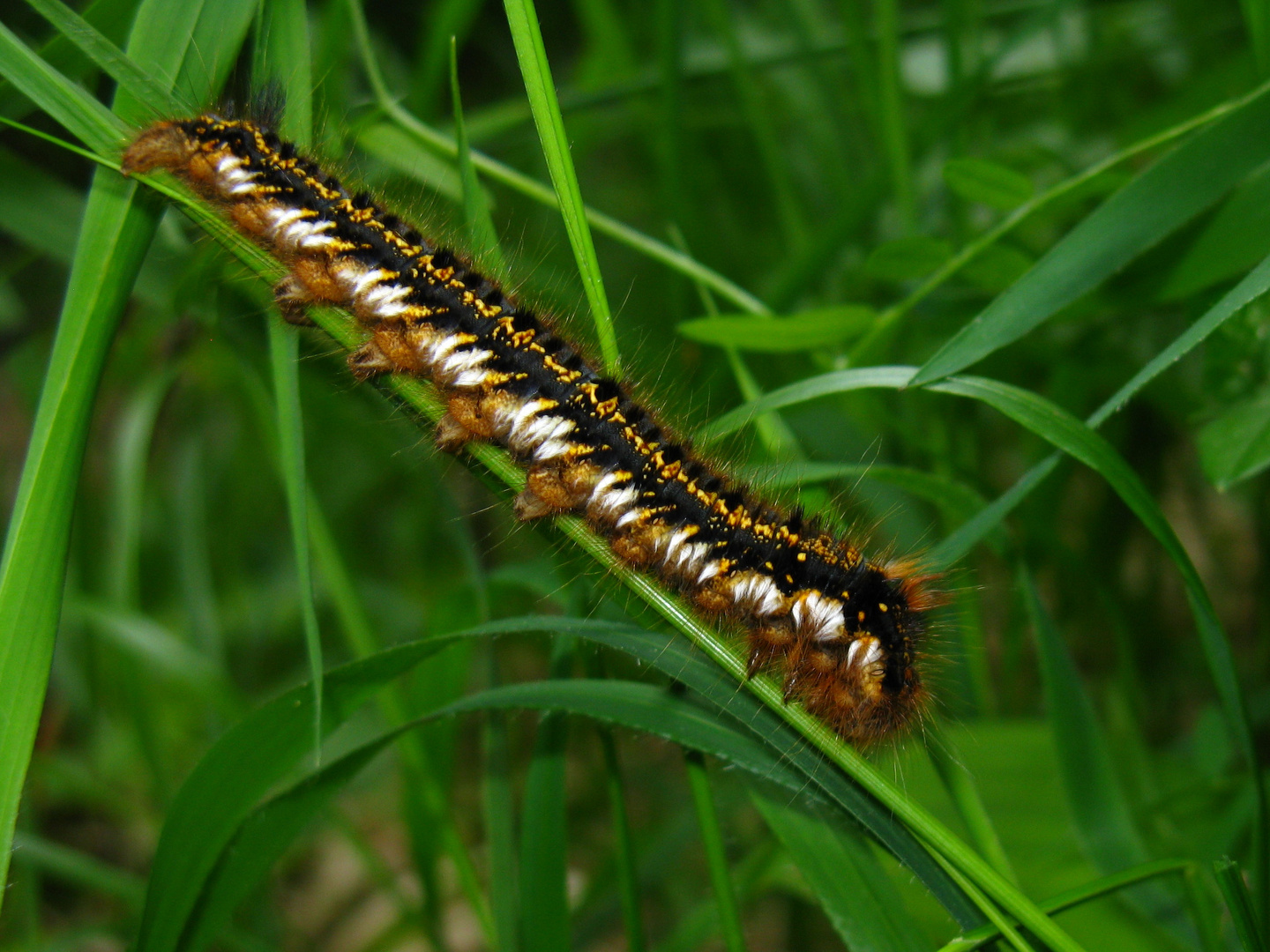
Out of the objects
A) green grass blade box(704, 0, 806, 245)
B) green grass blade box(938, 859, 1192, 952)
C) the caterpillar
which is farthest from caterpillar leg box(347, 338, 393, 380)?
green grass blade box(704, 0, 806, 245)

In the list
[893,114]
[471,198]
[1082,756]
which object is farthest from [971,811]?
[893,114]

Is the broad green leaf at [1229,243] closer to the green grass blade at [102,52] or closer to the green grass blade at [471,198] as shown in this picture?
the green grass blade at [471,198]

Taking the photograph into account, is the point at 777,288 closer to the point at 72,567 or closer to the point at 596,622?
the point at 596,622

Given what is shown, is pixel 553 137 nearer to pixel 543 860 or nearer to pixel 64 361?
pixel 64 361

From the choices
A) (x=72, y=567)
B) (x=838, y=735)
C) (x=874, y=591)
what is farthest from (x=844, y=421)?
(x=72, y=567)

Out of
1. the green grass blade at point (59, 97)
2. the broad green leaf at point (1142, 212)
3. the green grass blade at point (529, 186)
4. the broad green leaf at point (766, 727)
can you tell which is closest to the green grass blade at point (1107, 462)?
the broad green leaf at point (1142, 212)

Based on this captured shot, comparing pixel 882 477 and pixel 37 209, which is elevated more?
pixel 37 209
